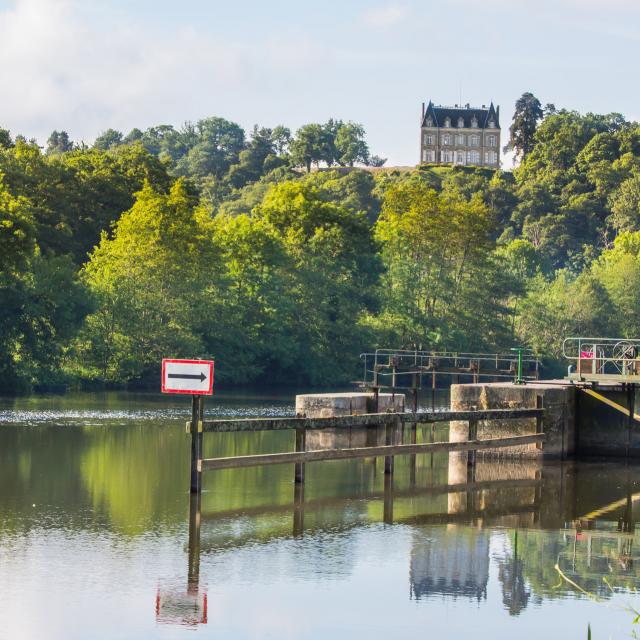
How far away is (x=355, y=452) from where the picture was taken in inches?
1084

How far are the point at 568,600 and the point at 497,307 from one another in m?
76.2

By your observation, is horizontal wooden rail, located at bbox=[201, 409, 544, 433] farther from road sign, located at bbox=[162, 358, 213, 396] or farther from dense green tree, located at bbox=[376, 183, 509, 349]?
dense green tree, located at bbox=[376, 183, 509, 349]

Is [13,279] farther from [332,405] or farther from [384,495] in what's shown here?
[384,495]

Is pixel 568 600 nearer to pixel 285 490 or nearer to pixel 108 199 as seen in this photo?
pixel 285 490

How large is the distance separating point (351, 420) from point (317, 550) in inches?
258

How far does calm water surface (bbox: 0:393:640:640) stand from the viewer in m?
17.4

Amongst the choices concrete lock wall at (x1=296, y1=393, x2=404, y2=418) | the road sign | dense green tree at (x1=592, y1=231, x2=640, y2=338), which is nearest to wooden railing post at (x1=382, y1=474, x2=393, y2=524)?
the road sign

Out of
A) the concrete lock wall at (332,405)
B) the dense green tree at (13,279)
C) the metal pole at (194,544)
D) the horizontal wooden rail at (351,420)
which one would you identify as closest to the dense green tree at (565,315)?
the dense green tree at (13,279)

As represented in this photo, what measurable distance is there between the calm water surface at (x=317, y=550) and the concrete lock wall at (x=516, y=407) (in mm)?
580

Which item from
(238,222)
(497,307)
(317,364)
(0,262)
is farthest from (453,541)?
(497,307)

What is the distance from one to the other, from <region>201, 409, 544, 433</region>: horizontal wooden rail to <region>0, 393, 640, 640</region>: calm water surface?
1.32m

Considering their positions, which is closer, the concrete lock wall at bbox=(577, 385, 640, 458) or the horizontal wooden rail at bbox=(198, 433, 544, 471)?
the horizontal wooden rail at bbox=(198, 433, 544, 471)

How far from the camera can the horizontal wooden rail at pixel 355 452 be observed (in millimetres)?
24875

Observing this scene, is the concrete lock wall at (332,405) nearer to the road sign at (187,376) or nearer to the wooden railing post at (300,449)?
the wooden railing post at (300,449)
